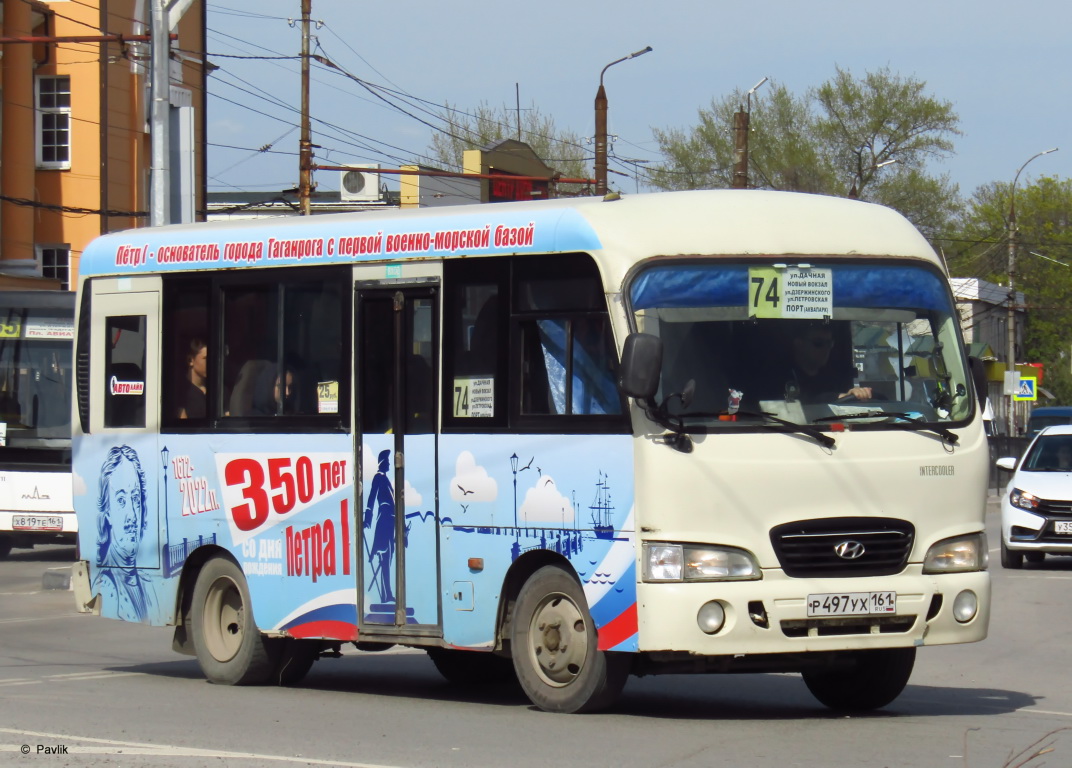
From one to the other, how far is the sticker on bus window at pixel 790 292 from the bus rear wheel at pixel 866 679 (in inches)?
75.6

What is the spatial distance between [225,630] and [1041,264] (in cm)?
8584

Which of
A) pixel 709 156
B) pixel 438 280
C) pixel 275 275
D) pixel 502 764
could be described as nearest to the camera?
pixel 502 764

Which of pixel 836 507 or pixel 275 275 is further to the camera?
pixel 275 275

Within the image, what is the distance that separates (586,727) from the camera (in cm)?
913

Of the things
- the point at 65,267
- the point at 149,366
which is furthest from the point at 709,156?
the point at 149,366

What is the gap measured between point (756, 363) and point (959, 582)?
1594mm

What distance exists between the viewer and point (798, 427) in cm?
936

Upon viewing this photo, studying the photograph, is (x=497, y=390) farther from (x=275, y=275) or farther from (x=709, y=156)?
(x=709, y=156)

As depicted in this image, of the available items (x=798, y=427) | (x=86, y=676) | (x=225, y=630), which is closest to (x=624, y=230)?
(x=798, y=427)

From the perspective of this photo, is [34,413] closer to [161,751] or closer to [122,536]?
[122,536]

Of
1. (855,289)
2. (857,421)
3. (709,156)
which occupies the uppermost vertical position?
(709,156)

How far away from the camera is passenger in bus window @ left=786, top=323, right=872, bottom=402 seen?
951cm

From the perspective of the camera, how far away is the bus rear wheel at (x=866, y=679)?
396 inches

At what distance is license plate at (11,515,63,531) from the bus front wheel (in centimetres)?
1529
